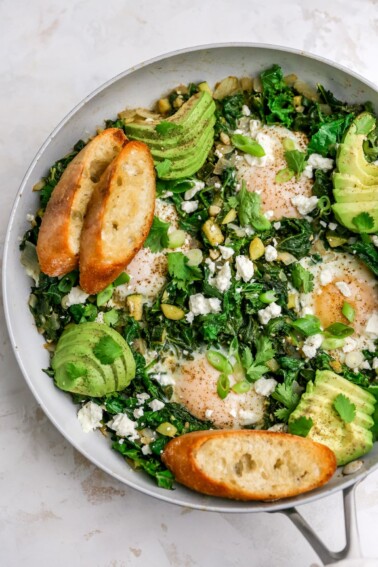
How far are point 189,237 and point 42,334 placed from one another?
3.20 ft

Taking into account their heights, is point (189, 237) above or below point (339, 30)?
below

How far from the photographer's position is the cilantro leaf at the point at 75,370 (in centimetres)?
366

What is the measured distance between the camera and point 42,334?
3.87m

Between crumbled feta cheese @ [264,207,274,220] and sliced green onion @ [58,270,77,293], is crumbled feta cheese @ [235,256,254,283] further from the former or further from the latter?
sliced green onion @ [58,270,77,293]

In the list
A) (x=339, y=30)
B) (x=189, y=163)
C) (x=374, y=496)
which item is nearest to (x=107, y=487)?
(x=374, y=496)

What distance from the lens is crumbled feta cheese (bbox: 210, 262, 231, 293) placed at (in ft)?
12.6

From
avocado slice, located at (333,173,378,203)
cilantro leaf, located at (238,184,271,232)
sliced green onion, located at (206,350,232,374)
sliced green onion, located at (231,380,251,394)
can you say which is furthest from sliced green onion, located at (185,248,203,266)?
avocado slice, located at (333,173,378,203)

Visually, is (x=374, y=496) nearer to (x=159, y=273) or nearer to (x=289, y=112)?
(x=159, y=273)

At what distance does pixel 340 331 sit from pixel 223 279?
715 millimetres

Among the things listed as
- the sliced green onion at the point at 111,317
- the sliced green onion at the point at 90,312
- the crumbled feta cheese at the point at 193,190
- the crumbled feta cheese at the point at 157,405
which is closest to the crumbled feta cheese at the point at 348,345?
the crumbled feta cheese at the point at 157,405

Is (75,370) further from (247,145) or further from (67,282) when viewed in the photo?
(247,145)

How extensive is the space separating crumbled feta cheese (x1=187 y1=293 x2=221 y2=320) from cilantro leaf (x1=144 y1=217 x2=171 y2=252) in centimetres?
34

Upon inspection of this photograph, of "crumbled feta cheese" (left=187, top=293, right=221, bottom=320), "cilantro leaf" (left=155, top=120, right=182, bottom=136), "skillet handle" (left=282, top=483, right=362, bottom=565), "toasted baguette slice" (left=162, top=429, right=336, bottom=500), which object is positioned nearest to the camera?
"skillet handle" (left=282, top=483, right=362, bottom=565)

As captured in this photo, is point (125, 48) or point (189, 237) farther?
point (125, 48)
